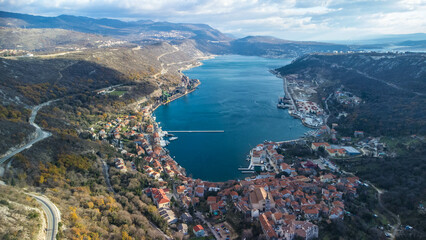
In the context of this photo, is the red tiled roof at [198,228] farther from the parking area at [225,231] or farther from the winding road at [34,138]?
the winding road at [34,138]

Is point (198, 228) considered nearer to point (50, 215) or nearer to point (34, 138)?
point (50, 215)

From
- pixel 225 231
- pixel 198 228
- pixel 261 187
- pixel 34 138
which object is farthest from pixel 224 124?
pixel 198 228

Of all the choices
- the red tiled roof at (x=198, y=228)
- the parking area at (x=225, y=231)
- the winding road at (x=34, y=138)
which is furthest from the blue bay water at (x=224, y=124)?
the winding road at (x=34, y=138)

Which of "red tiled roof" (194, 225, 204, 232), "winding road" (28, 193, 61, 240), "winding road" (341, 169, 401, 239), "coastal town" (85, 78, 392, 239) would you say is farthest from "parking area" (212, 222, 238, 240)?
"winding road" (341, 169, 401, 239)

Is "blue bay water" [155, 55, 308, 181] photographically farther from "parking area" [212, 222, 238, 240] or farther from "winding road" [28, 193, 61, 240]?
"winding road" [28, 193, 61, 240]

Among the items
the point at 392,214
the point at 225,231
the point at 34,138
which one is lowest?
the point at 225,231
